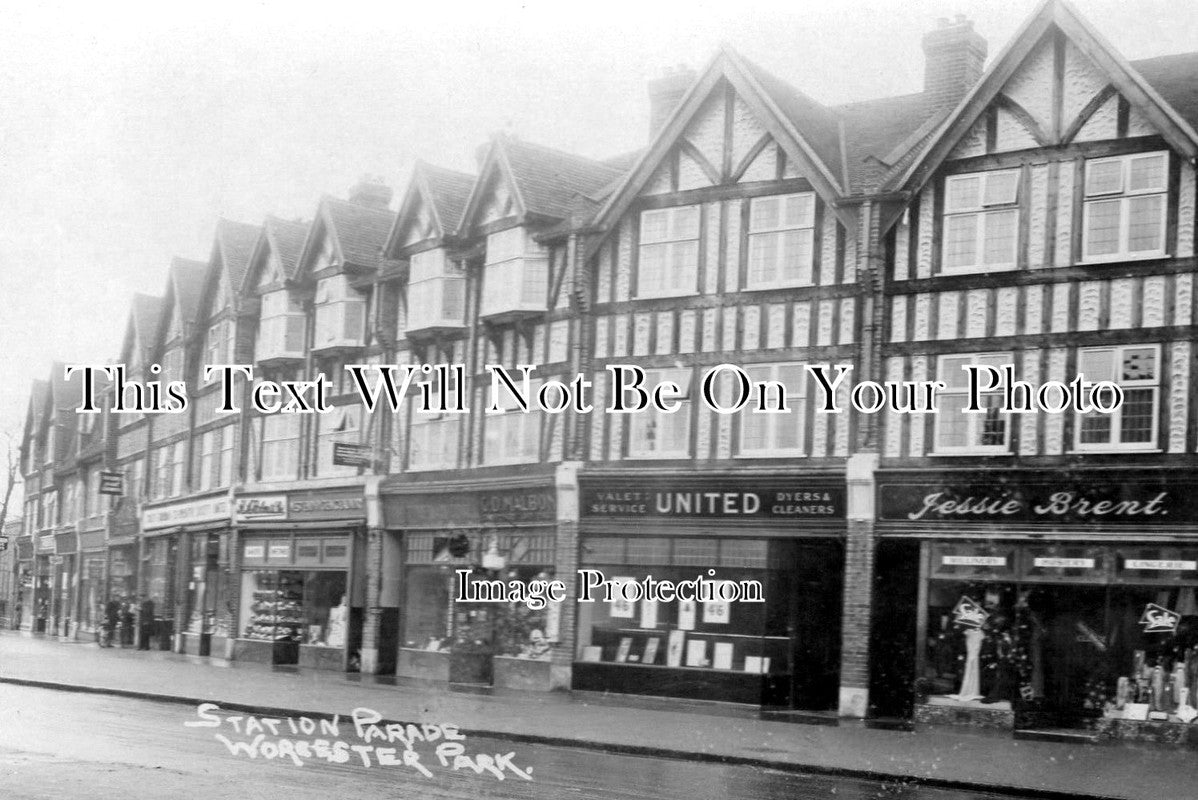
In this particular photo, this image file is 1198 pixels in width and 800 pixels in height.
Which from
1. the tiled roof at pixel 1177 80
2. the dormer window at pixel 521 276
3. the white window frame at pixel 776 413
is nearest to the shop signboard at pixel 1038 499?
the white window frame at pixel 776 413

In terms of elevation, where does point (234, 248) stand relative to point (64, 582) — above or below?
above

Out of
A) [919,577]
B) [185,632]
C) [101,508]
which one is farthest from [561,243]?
[101,508]

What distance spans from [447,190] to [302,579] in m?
9.51

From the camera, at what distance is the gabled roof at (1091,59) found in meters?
19.7

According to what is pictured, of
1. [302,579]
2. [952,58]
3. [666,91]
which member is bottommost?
[302,579]

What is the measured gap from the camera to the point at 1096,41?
65.8 ft

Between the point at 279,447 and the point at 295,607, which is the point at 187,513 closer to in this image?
the point at 279,447

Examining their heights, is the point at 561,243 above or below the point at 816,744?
above

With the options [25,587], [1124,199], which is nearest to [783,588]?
[1124,199]

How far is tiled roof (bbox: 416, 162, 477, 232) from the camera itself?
28469 mm

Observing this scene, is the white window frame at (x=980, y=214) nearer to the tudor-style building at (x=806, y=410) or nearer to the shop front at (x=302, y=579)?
the tudor-style building at (x=806, y=410)

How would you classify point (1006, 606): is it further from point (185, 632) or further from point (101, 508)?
point (101, 508)

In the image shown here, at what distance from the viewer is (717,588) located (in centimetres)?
2397

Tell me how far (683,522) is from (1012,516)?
5.52 meters
